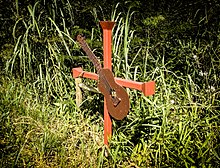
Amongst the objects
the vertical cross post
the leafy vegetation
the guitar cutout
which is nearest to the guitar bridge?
the guitar cutout

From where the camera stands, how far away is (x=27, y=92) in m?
3.94

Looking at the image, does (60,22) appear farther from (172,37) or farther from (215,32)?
(215,32)

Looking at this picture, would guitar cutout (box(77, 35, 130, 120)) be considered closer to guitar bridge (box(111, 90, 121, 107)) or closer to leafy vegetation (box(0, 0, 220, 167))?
guitar bridge (box(111, 90, 121, 107))

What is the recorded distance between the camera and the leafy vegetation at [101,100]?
289cm

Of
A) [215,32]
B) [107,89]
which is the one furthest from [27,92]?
[215,32]

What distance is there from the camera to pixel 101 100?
3689 millimetres

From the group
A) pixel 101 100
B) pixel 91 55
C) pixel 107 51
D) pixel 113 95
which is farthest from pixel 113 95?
pixel 101 100

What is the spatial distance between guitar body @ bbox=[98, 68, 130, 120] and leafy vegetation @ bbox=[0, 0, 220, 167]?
0.25m

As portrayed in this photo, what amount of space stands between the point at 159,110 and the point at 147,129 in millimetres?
206

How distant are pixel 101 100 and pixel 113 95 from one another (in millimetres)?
829

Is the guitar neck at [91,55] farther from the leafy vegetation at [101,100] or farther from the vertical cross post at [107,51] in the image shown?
the leafy vegetation at [101,100]

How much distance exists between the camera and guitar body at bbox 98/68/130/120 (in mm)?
2766

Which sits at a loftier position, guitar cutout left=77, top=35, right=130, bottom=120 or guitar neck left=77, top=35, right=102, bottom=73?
guitar neck left=77, top=35, right=102, bottom=73

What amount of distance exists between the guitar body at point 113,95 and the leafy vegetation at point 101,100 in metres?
0.25
